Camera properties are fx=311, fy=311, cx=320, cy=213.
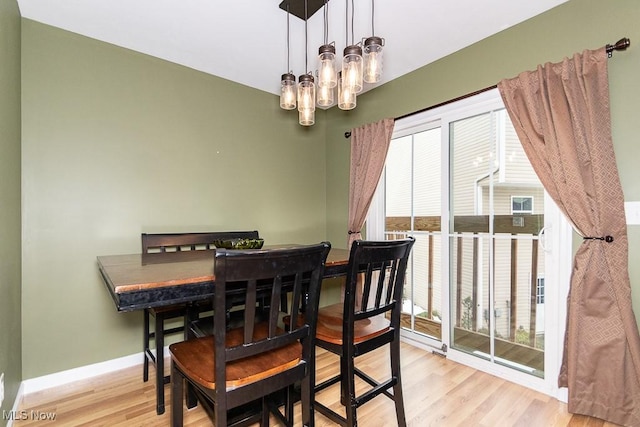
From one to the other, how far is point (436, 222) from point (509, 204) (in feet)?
1.94

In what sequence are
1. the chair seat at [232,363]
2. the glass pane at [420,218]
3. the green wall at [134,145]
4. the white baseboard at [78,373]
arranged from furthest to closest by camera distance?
the glass pane at [420,218]
the white baseboard at [78,373]
the green wall at [134,145]
the chair seat at [232,363]

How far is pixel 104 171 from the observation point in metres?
2.26

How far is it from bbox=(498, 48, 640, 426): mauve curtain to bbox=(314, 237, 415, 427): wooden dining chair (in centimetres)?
103

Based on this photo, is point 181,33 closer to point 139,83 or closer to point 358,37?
point 139,83

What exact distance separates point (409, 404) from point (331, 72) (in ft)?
6.44

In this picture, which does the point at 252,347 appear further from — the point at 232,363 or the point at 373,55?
the point at 373,55

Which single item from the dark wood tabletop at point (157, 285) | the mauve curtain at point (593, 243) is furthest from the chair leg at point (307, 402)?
the mauve curtain at point (593, 243)

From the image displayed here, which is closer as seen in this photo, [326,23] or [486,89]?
[326,23]

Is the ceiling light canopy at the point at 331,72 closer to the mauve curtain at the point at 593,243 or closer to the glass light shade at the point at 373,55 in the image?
the glass light shade at the point at 373,55

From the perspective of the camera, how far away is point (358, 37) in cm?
224

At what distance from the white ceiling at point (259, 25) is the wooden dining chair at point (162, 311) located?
143 centimetres

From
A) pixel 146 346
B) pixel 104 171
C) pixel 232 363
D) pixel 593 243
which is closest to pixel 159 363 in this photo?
pixel 146 346

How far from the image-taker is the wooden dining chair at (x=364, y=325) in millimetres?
1384

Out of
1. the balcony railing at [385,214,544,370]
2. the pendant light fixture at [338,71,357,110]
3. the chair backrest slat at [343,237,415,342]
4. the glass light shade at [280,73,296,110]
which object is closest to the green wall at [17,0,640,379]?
the balcony railing at [385,214,544,370]
